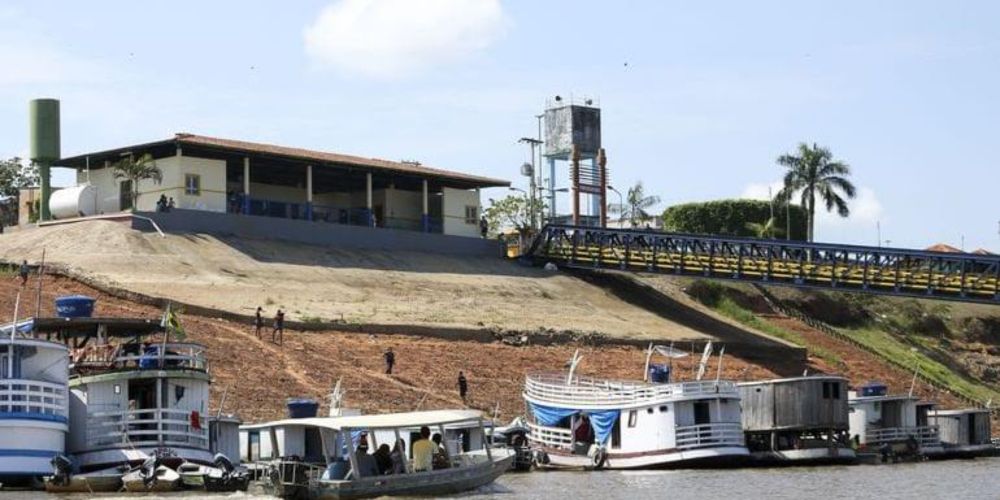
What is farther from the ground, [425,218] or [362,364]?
[425,218]

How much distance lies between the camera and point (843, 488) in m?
51.2

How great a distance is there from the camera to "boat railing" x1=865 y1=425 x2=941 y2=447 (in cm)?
7006

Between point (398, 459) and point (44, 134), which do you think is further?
point (44, 134)

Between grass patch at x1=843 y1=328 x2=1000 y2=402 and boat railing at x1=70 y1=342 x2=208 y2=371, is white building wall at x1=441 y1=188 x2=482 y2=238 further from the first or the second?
boat railing at x1=70 y1=342 x2=208 y2=371

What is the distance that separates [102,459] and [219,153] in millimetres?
50343

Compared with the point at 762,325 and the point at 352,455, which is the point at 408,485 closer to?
the point at 352,455

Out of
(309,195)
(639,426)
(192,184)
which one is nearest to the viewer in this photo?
(639,426)

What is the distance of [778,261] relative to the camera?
97.8 metres

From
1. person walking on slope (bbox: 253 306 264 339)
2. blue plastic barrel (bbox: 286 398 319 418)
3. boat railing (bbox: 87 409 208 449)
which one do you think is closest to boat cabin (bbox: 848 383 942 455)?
blue plastic barrel (bbox: 286 398 319 418)

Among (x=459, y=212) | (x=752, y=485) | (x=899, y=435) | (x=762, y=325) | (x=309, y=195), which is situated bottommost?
(x=899, y=435)

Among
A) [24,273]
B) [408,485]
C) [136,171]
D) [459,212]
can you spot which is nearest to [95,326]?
[408,485]

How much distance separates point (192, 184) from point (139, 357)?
4739cm

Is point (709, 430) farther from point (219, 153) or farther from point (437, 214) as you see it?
point (437, 214)

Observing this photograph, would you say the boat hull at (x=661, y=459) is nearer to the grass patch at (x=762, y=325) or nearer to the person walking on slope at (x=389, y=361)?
the person walking on slope at (x=389, y=361)
